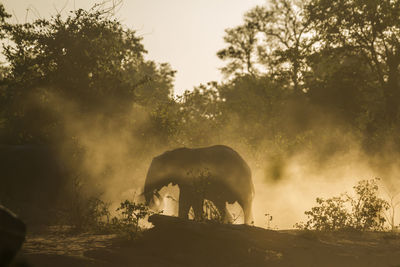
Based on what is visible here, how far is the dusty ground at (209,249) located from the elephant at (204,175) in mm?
3041

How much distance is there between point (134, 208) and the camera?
10906mm

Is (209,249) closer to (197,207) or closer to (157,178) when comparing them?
(197,207)

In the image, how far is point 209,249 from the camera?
9695mm

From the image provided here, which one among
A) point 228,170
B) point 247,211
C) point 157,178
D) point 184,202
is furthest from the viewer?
point 247,211

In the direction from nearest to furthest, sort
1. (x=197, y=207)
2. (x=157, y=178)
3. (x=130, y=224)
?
(x=130, y=224)
(x=197, y=207)
(x=157, y=178)

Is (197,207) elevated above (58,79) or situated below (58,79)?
below

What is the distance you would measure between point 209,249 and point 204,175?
3.76 meters

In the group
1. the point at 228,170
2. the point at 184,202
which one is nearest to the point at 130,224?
the point at 184,202

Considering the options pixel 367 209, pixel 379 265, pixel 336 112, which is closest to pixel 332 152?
pixel 336 112

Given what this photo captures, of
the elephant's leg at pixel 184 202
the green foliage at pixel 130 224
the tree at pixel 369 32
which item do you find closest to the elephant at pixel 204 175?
the elephant's leg at pixel 184 202

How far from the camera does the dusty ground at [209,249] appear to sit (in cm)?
915

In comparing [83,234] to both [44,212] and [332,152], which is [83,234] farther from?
[332,152]

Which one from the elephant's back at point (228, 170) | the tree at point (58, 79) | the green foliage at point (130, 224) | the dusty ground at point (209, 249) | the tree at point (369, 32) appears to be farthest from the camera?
the tree at point (369, 32)

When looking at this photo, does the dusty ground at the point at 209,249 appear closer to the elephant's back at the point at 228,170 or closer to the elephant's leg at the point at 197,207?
the elephant's leg at the point at 197,207
